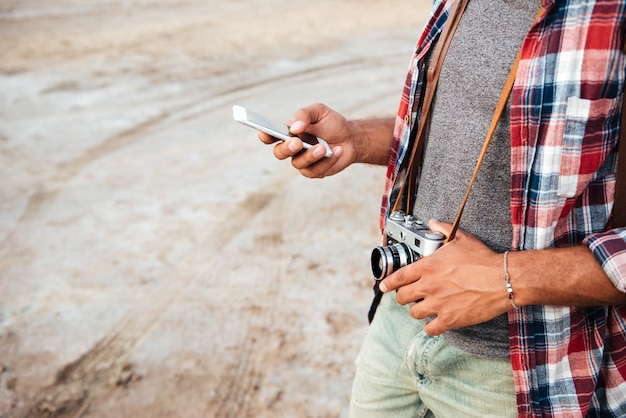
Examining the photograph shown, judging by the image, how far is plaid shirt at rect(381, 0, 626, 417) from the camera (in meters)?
1.16

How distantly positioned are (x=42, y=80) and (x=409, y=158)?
6.49 metres

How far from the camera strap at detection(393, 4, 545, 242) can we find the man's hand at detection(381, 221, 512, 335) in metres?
0.06

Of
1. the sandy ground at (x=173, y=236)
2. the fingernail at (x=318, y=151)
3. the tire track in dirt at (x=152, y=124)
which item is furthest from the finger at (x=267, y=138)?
the tire track in dirt at (x=152, y=124)

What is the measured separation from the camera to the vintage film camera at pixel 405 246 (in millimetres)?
1368

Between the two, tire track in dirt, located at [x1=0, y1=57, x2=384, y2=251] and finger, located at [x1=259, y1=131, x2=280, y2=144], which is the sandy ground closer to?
tire track in dirt, located at [x1=0, y1=57, x2=384, y2=251]

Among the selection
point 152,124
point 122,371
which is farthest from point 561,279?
point 152,124

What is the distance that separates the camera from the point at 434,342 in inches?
59.3

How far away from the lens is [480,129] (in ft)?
4.59

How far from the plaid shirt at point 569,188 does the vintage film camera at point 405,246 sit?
0.61 ft

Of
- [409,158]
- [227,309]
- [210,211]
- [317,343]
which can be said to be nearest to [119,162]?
[210,211]

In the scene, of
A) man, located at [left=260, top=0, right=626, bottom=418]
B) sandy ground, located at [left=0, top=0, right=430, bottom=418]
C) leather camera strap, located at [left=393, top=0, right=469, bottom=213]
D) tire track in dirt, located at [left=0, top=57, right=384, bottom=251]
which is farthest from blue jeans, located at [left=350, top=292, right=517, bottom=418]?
tire track in dirt, located at [left=0, top=57, right=384, bottom=251]

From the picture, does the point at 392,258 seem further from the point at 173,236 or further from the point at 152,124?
the point at 152,124

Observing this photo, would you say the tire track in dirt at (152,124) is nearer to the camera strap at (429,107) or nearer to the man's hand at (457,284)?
the camera strap at (429,107)

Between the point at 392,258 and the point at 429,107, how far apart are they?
42 centimetres
